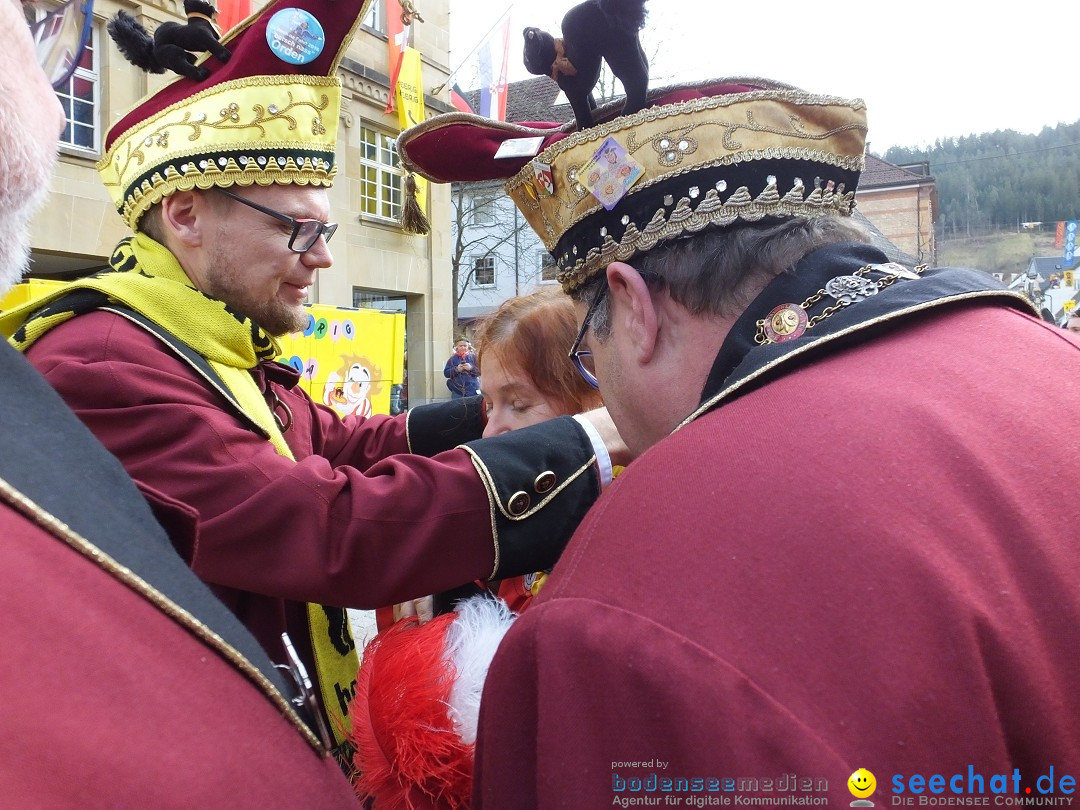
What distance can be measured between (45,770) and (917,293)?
988mm

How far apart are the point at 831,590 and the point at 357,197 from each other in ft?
44.8

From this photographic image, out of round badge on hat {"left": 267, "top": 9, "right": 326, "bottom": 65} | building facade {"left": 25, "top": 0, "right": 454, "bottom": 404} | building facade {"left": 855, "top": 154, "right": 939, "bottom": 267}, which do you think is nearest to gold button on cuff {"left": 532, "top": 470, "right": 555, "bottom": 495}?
round badge on hat {"left": 267, "top": 9, "right": 326, "bottom": 65}

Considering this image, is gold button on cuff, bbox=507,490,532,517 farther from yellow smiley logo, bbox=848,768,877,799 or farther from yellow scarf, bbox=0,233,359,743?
yellow smiley logo, bbox=848,768,877,799

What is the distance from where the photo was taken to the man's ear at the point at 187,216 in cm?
214

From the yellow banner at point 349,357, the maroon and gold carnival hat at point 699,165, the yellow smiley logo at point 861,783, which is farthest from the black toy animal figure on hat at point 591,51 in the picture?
the yellow banner at point 349,357

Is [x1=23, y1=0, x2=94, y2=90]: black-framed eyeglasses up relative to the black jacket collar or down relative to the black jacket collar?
up

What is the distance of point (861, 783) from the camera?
62 cm

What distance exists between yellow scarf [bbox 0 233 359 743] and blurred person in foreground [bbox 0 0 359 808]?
0.96 meters

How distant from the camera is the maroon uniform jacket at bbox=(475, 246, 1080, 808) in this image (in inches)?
25.3

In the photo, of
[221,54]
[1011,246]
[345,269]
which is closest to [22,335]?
[221,54]

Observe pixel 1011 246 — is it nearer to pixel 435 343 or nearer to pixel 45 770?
pixel 435 343

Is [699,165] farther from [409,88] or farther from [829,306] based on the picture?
[409,88]

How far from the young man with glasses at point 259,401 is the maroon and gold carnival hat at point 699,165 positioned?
1.77ft

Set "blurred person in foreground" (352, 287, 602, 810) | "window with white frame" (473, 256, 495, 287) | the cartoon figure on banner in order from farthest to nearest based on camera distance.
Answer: "window with white frame" (473, 256, 495, 287)
the cartoon figure on banner
"blurred person in foreground" (352, 287, 602, 810)
